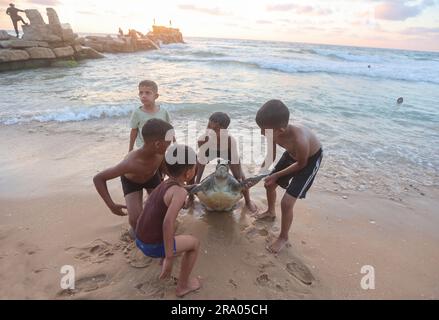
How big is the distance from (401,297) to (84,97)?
862cm

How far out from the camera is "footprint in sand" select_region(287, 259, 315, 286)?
7.29 feet

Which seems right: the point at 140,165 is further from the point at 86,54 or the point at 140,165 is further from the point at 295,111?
the point at 86,54

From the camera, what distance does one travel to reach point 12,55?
13594mm

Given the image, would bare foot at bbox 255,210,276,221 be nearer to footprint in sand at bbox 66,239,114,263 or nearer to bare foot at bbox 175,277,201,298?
bare foot at bbox 175,277,201,298

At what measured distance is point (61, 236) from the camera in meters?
2.57

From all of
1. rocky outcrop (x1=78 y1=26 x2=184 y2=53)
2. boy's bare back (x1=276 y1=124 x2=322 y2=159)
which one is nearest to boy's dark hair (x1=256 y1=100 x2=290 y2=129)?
boy's bare back (x1=276 y1=124 x2=322 y2=159)

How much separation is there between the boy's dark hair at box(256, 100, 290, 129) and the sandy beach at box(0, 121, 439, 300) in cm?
109

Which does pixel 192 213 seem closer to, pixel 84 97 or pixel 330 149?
pixel 330 149

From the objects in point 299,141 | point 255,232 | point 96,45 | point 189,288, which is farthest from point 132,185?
point 96,45

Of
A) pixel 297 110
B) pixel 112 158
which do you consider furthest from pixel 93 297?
pixel 297 110

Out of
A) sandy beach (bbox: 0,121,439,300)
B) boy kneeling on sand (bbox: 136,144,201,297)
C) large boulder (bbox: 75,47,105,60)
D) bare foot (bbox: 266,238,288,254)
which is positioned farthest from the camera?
large boulder (bbox: 75,47,105,60)

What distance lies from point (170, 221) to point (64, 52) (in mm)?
18682

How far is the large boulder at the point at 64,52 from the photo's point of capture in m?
16.3

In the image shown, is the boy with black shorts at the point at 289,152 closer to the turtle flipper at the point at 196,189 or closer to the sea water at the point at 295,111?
the turtle flipper at the point at 196,189
